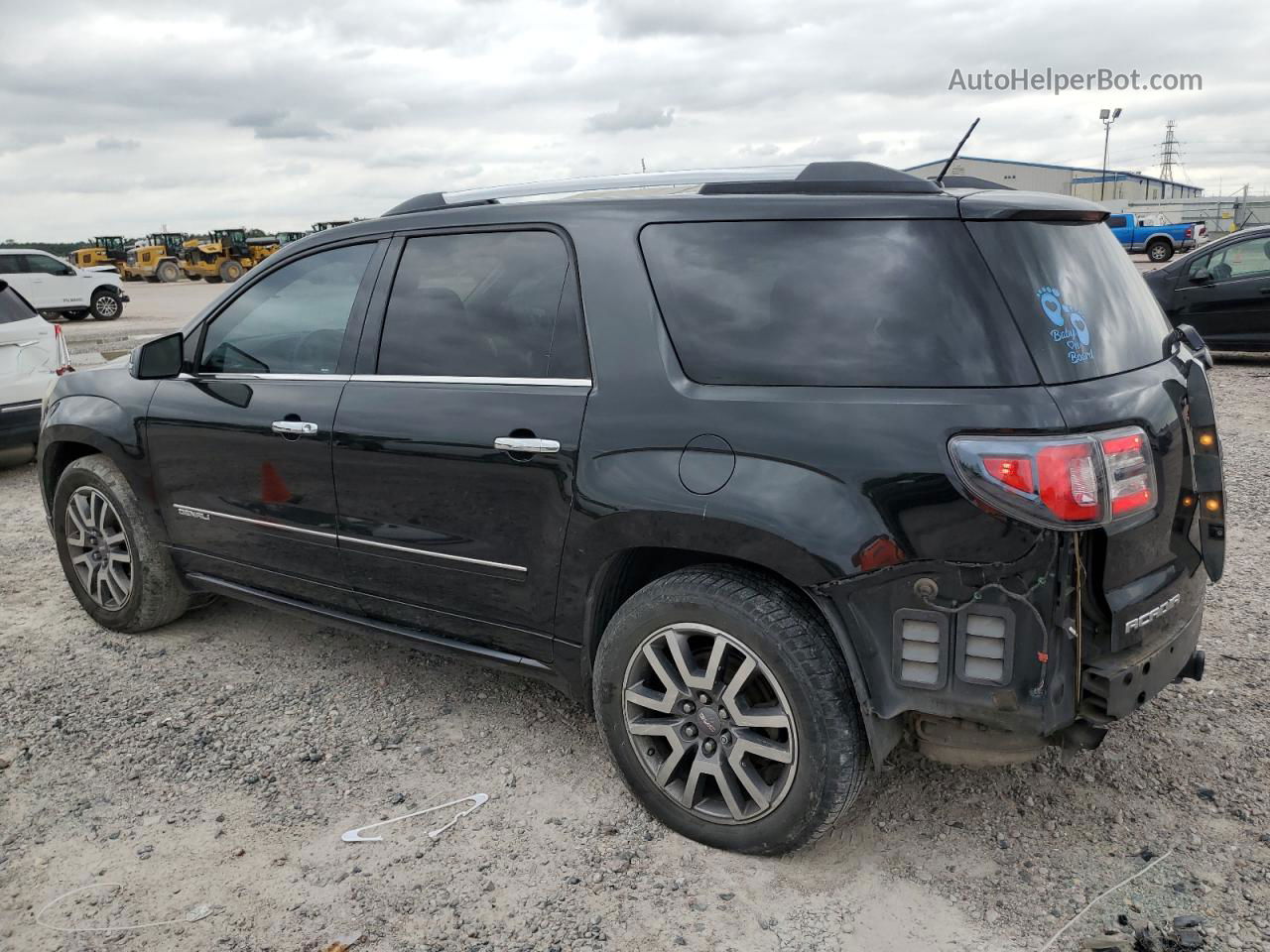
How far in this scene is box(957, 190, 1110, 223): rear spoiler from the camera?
8.23 ft

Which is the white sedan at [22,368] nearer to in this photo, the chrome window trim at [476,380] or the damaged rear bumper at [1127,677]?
the chrome window trim at [476,380]

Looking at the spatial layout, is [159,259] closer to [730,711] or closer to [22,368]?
[22,368]

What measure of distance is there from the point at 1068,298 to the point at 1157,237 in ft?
112

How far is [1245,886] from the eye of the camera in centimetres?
264

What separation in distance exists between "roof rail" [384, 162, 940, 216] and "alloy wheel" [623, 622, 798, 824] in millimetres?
1239

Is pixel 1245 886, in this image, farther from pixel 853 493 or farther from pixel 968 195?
pixel 968 195

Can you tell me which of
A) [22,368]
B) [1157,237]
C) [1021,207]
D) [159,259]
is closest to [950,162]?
[1021,207]

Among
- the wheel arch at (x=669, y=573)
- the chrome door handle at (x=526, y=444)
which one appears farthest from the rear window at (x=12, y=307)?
the wheel arch at (x=669, y=573)

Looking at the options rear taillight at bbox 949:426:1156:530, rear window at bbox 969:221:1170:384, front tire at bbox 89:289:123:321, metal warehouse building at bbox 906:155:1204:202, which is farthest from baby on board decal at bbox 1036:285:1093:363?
metal warehouse building at bbox 906:155:1204:202

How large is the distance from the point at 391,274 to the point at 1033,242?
209cm

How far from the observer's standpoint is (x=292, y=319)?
3.89m

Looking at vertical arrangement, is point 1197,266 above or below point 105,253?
below

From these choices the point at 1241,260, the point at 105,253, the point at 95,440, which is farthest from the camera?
the point at 105,253

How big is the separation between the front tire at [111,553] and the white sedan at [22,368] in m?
3.71
